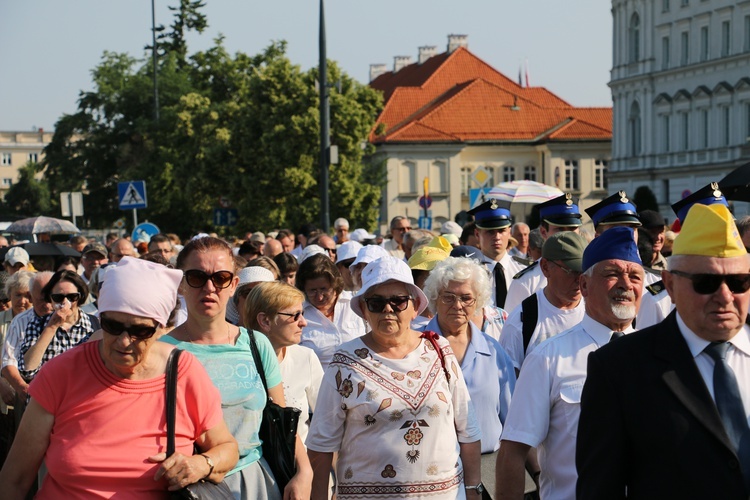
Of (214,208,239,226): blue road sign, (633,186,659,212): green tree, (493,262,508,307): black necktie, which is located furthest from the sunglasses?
(633,186,659,212): green tree

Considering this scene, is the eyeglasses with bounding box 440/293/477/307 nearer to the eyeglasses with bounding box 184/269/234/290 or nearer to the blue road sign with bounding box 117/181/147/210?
the eyeglasses with bounding box 184/269/234/290

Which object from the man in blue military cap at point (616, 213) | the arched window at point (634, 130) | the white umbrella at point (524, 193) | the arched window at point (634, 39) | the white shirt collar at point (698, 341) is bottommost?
the white shirt collar at point (698, 341)

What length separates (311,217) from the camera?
45.5 meters

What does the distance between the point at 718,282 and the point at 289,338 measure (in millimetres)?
3367

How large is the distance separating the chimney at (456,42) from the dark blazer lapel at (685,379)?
107414mm

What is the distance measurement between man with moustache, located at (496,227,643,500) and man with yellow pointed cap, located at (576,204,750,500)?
3.28 feet

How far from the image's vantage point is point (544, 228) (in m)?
10.3

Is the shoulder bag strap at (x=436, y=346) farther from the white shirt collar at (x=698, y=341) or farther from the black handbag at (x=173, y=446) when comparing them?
the white shirt collar at (x=698, y=341)

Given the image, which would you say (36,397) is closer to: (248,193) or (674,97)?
(248,193)

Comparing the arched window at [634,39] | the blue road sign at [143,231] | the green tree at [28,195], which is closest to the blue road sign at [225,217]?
the blue road sign at [143,231]

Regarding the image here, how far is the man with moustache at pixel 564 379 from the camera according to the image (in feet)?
17.2

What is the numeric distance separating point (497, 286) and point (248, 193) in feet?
121

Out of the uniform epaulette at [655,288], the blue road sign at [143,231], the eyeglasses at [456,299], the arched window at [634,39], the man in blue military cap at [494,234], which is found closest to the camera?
the eyeglasses at [456,299]

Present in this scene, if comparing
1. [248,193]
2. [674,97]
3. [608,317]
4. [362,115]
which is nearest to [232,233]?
[248,193]
